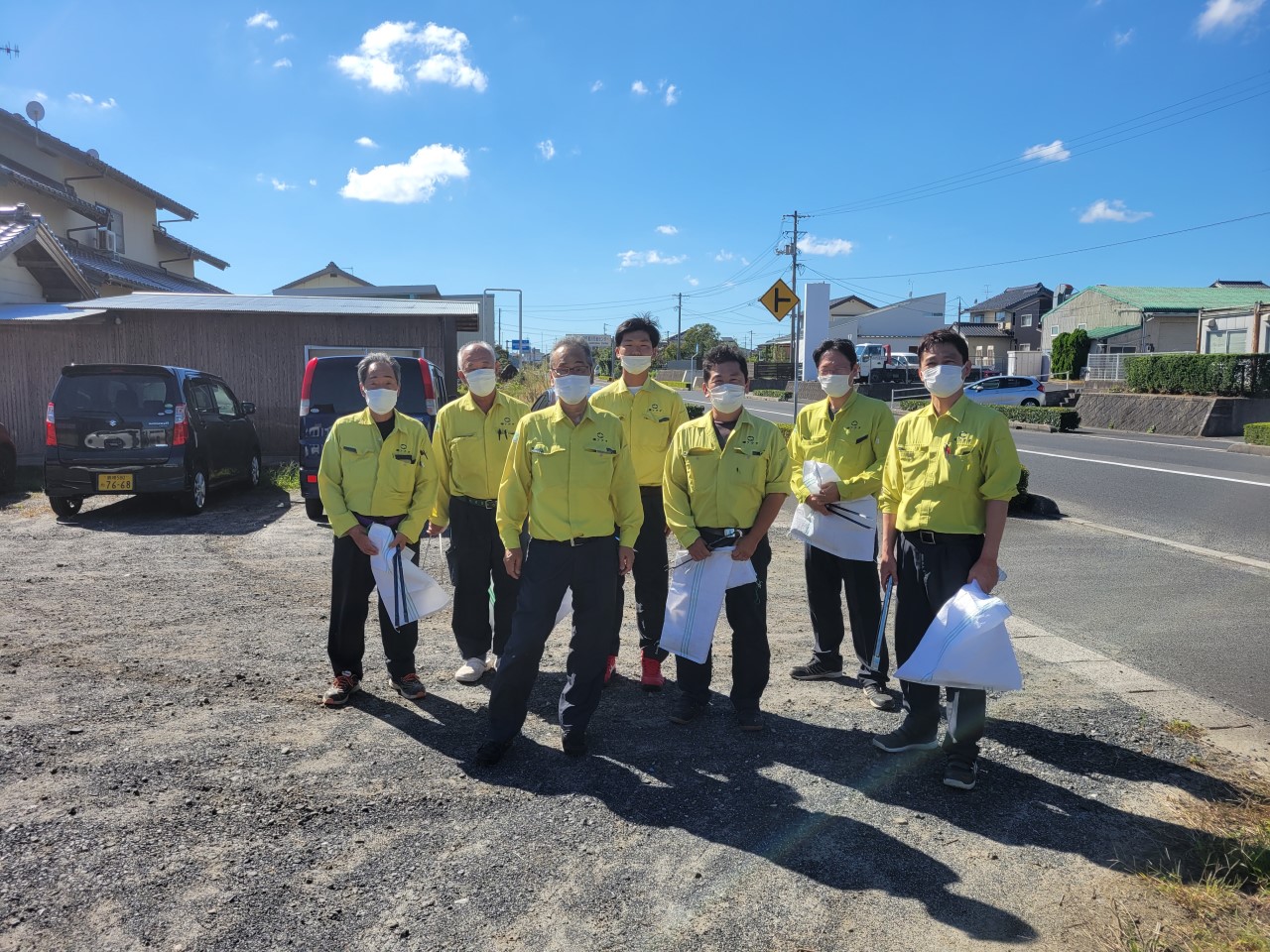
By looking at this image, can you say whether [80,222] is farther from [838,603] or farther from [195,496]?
[838,603]

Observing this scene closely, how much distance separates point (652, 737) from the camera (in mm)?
4051

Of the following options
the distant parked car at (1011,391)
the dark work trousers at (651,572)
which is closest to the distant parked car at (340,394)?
the dark work trousers at (651,572)

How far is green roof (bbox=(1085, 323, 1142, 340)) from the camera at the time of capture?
45.4m

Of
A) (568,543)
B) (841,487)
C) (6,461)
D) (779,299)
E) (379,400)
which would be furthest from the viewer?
(779,299)

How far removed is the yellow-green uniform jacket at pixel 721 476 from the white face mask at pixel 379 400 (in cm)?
156

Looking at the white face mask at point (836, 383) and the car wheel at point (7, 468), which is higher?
the white face mask at point (836, 383)

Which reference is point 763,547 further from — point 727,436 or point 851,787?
point 851,787

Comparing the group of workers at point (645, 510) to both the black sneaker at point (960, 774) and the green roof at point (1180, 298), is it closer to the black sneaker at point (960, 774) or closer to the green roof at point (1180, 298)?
the black sneaker at point (960, 774)

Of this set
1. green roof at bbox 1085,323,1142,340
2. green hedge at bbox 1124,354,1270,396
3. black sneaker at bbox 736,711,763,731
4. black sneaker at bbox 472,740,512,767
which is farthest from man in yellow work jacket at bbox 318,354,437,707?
green roof at bbox 1085,323,1142,340

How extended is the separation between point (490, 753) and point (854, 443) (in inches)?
99.0

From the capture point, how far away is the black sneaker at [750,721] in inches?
161

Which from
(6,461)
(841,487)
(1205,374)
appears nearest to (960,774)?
(841,487)

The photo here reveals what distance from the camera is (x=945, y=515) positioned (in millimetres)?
3688

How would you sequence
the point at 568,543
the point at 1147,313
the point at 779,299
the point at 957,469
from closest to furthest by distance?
the point at 957,469
the point at 568,543
the point at 779,299
the point at 1147,313
